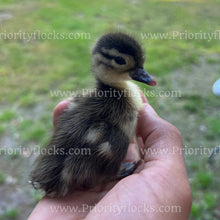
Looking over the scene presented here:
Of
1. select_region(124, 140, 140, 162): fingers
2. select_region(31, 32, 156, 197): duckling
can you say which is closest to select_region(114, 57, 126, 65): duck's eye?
select_region(31, 32, 156, 197): duckling

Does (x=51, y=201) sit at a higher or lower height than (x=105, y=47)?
lower

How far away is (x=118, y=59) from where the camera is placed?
4.76ft

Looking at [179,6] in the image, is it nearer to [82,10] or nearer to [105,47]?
[82,10]

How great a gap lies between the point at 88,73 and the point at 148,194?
182 centimetres

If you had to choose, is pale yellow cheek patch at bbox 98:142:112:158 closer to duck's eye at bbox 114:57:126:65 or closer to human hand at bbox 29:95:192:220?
human hand at bbox 29:95:192:220

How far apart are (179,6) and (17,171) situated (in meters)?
4.76

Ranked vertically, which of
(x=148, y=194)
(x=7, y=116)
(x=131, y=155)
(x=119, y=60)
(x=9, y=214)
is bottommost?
(x=9, y=214)

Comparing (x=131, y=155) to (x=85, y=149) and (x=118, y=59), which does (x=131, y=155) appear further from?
(x=118, y=59)

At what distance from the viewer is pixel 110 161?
1.39 metres

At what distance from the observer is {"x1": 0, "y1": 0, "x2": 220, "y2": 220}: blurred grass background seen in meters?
2.28

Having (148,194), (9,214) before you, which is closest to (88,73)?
(9,214)

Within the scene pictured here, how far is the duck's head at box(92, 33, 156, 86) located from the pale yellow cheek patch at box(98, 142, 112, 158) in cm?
38

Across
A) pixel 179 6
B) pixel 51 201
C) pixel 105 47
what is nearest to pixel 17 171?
pixel 51 201

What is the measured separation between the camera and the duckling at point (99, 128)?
137 centimetres
